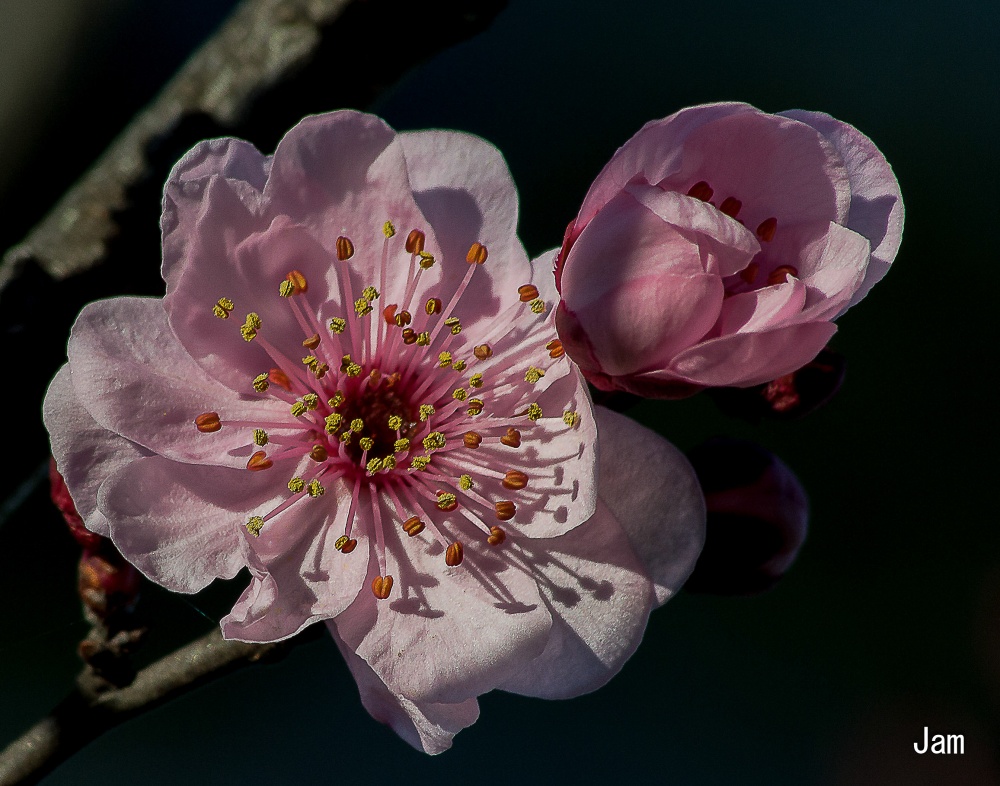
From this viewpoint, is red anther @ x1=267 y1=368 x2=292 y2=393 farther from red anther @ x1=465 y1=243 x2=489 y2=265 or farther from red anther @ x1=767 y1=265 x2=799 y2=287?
red anther @ x1=767 y1=265 x2=799 y2=287

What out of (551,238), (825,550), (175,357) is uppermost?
(175,357)

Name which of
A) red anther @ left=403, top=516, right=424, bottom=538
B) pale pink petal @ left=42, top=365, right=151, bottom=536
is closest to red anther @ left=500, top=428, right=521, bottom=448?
red anther @ left=403, top=516, right=424, bottom=538

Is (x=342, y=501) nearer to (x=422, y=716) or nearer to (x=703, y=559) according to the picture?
(x=422, y=716)

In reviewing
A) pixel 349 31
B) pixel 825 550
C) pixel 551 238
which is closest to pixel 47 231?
pixel 349 31

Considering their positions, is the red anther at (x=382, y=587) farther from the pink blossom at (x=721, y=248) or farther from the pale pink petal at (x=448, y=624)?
the pink blossom at (x=721, y=248)

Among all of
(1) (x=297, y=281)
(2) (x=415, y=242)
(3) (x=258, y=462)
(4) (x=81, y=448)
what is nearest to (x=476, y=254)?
(2) (x=415, y=242)

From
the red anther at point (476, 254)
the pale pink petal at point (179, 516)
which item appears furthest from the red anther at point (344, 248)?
the pale pink petal at point (179, 516)
